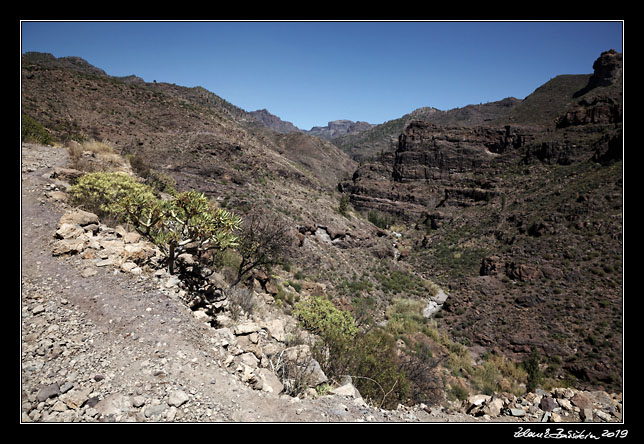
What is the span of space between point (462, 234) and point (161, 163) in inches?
1617

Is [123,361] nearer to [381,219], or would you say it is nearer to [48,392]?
[48,392]

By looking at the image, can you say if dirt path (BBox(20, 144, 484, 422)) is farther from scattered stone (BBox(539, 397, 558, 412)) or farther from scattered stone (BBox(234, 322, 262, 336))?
scattered stone (BBox(539, 397, 558, 412))

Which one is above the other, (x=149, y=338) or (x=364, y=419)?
(x=149, y=338)

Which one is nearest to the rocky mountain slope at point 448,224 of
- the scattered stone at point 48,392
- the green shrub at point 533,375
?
the scattered stone at point 48,392

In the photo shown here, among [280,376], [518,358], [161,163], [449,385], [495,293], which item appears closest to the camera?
[280,376]

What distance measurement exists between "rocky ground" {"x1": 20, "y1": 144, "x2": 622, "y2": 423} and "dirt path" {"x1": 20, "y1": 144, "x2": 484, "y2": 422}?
0.01 meters

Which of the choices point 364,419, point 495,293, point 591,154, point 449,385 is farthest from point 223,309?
point 591,154

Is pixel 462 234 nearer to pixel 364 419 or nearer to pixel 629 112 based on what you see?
pixel 629 112

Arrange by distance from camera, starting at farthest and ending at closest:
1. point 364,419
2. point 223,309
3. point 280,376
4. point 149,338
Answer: point 223,309, point 280,376, point 149,338, point 364,419

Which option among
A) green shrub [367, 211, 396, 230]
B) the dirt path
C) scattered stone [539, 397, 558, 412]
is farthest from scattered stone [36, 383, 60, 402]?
green shrub [367, 211, 396, 230]

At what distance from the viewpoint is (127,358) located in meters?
3.84

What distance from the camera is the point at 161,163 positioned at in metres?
27.6

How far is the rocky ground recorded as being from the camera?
3246 mm

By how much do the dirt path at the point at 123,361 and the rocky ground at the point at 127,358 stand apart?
1 cm
